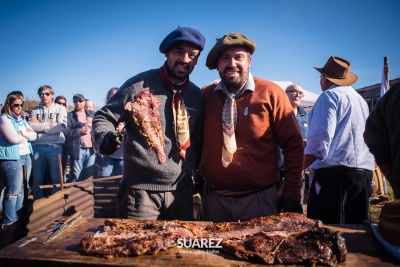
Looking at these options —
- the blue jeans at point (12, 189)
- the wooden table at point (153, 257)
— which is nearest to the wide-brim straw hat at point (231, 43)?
the wooden table at point (153, 257)

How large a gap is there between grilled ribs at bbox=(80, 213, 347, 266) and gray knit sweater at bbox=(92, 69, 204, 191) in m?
0.61

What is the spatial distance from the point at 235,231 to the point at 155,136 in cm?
129

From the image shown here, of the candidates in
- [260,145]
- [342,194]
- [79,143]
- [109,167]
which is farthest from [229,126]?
[79,143]

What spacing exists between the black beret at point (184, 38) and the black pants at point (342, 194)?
2.39 meters

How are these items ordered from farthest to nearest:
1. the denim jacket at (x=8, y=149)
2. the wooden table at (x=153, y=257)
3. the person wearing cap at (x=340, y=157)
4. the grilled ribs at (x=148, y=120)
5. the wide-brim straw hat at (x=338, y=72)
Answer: the denim jacket at (x=8, y=149) < the wide-brim straw hat at (x=338, y=72) < the person wearing cap at (x=340, y=157) < the grilled ribs at (x=148, y=120) < the wooden table at (x=153, y=257)

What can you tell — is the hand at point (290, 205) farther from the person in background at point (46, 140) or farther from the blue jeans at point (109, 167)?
the person in background at point (46, 140)

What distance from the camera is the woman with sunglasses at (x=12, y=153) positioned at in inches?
221

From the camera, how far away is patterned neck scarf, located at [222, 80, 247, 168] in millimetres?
2980

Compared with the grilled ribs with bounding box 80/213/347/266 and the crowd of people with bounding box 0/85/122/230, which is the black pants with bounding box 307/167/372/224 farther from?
the crowd of people with bounding box 0/85/122/230

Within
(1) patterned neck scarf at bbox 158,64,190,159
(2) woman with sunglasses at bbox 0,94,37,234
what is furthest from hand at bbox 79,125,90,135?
(1) patterned neck scarf at bbox 158,64,190,159

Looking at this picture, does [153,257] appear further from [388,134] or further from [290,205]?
[388,134]

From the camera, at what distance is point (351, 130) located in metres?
3.63

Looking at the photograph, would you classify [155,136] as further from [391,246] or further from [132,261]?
[391,246]

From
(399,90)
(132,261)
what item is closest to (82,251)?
(132,261)
